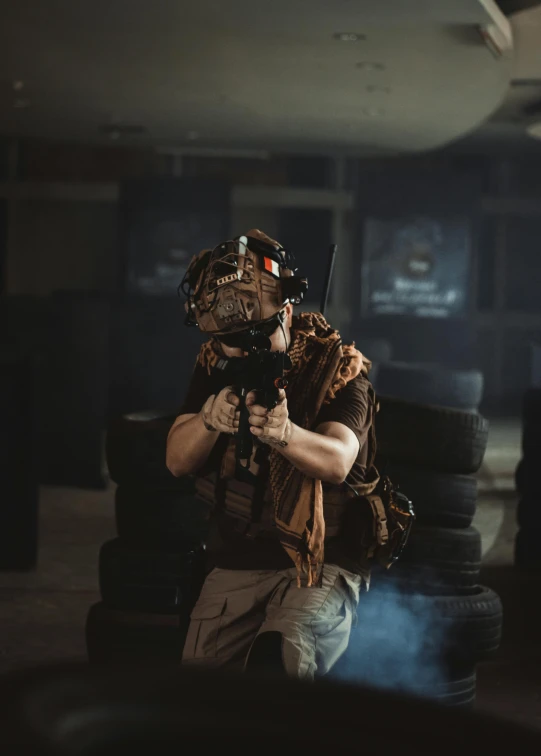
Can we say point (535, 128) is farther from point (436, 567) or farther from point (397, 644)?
point (397, 644)

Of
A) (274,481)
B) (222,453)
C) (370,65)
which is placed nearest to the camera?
(274,481)

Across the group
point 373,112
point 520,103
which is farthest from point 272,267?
point 520,103

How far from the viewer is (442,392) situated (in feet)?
30.1

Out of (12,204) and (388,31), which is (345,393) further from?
(12,204)

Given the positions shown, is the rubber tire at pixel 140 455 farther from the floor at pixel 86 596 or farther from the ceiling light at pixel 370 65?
the ceiling light at pixel 370 65

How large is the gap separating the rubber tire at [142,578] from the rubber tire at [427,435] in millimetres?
739

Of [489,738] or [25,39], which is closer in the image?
[489,738]

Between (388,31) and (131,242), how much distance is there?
6.43m

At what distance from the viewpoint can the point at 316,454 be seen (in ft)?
7.16

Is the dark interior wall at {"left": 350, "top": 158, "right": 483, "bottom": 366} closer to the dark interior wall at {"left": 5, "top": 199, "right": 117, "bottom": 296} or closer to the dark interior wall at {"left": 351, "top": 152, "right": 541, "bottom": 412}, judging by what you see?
the dark interior wall at {"left": 351, "top": 152, "right": 541, "bottom": 412}

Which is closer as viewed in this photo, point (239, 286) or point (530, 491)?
point (239, 286)

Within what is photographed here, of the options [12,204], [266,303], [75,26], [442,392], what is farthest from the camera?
[12,204]

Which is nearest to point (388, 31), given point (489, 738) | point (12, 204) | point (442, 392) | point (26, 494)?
point (442, 392)

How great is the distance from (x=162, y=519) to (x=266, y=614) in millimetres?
1524
